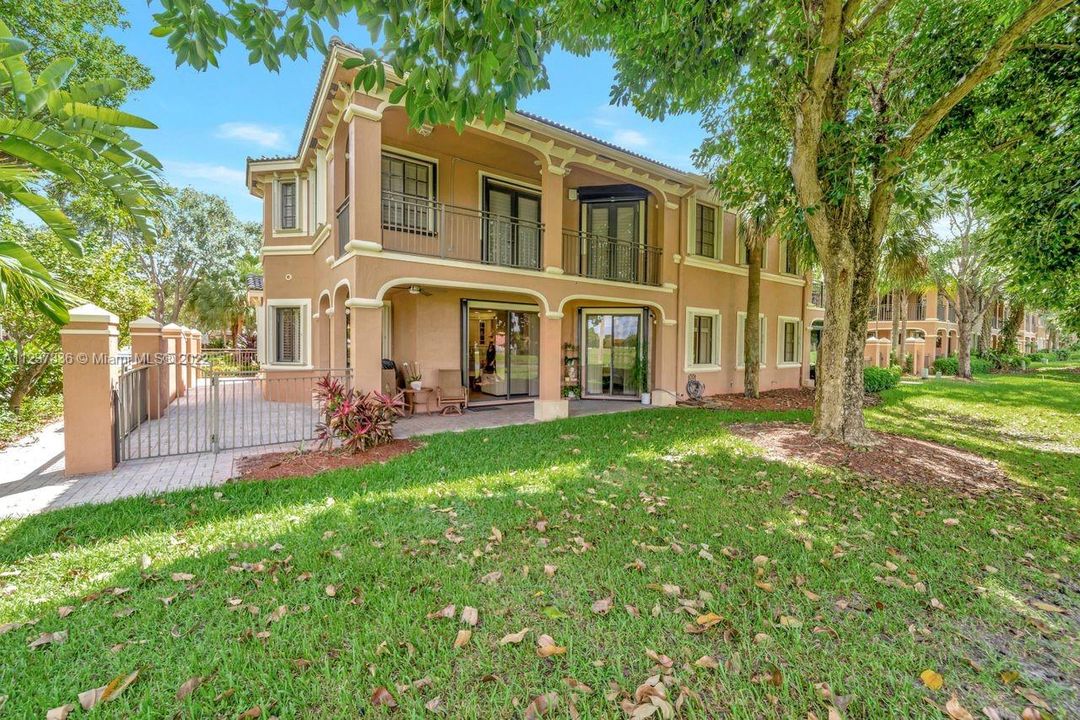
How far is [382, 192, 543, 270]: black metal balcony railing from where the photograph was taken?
36.4 ft

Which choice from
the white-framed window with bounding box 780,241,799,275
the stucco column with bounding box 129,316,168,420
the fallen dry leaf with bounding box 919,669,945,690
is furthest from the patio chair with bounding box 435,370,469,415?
the white-framed window with bounding box 780,241,799,275

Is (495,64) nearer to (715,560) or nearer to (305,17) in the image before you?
(305,17)

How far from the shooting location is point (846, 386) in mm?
8703

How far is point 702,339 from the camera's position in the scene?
15.5 metres

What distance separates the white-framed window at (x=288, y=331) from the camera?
13266 mm

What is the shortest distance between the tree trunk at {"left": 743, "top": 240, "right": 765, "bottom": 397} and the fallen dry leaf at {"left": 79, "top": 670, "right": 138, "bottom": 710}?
50.7ft

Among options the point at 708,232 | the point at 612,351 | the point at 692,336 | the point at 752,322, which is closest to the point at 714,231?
the point at 708,232

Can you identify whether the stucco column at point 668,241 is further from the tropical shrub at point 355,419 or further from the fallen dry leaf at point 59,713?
the fallen dry leaf at point 59,713

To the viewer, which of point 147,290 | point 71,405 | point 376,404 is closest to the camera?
point 71,405

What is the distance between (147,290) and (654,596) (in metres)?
18.5

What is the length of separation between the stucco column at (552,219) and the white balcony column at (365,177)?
13.4ft

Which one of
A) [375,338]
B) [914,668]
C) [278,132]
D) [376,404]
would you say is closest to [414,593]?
[914,668]

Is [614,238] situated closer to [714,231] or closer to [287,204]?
[714,231]

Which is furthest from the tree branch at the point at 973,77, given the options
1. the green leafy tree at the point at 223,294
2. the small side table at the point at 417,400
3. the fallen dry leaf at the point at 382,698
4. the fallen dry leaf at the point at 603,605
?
the green leafy tree at the point at 223,294
